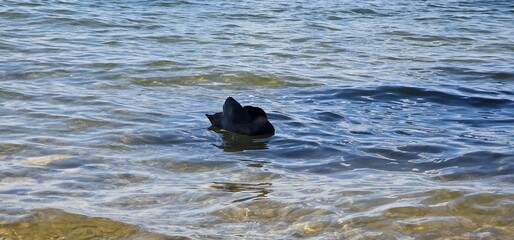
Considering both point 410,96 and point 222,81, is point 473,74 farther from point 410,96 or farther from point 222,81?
point 222,81

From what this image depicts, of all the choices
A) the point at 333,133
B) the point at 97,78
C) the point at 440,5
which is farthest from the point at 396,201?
the point at 440,5

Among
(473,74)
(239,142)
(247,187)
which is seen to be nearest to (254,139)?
(239,142)

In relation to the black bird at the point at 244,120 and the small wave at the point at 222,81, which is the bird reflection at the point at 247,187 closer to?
the black bird at the point at 244,120

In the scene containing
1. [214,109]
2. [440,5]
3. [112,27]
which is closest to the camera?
[214,109]

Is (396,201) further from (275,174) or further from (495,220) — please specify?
(275,174)

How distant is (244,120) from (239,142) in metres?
0.31

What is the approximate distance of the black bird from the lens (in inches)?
315

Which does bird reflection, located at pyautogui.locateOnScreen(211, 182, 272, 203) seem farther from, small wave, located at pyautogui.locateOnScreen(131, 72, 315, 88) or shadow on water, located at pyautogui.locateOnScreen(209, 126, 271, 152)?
small wave, located at pyautogui.locateOnScreen(131, 72, 315, 88)

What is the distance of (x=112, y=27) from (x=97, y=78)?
4708 millimetres

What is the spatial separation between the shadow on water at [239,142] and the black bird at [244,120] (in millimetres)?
40

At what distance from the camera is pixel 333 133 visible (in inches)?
319

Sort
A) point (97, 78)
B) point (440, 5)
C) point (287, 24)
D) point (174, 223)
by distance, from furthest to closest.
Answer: point (440, 5), point (287, 24), point (97, 78), point (174, 223)

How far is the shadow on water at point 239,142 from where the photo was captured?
7.66 metres

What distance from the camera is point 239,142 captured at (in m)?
7.96
